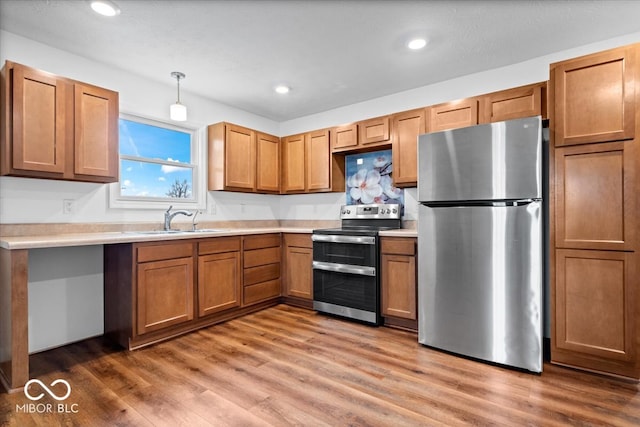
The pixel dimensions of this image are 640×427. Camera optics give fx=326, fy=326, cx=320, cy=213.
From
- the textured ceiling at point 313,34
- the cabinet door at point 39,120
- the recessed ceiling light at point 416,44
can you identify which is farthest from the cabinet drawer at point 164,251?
the recessed ceiling light at point 416,44

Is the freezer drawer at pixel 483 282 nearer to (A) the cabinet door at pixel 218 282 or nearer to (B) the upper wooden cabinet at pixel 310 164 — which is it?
(B) the upper wooden cabinet at pixel 310 164

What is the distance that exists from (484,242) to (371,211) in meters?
1.58

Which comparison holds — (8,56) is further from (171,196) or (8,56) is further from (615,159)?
(615,159)

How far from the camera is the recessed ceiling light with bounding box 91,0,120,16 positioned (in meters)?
2.06

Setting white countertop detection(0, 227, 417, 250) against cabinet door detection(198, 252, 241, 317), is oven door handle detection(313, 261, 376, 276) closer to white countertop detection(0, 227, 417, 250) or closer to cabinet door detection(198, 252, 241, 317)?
white countertop detection(0, 227, 417, 250)

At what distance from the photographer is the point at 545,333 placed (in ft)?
9.02

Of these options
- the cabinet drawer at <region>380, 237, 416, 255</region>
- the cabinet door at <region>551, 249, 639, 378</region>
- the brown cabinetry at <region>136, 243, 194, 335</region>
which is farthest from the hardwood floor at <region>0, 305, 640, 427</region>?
the cabinet drawer at <region>380, 237, 416, 255</region>

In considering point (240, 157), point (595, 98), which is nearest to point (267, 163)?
point (240, 157)

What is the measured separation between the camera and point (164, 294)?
2756 mm

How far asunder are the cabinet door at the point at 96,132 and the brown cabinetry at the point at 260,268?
4.68ft

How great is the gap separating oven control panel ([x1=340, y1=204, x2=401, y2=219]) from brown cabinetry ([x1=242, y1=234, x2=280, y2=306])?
90cm

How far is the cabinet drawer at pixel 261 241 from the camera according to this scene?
139 inches

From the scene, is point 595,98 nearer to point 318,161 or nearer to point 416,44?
point 416,44

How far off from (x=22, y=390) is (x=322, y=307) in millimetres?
2374
